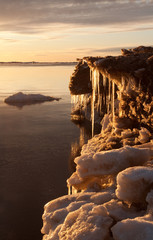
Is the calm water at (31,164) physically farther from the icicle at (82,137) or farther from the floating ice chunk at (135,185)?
the floating ice chunk at (135,185)

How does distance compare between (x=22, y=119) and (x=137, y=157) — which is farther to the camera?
(x=22, y=119)

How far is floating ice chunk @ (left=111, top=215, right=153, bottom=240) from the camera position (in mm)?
4609

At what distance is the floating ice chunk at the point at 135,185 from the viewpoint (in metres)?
5.70

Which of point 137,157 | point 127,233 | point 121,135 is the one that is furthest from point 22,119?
point 127,233

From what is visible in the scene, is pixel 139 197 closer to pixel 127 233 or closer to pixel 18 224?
pixel 127 233

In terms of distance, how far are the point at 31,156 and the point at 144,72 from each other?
12.0m

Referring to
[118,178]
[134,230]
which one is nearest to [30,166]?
[118,178]

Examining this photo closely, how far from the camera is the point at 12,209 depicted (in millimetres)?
12516

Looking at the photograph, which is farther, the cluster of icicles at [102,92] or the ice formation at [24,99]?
the ice formation at [24,99]

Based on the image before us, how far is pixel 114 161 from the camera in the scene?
276 inches

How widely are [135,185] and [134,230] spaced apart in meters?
1.14

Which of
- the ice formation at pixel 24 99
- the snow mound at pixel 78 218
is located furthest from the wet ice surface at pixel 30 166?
the ice formation at pixel 24 99

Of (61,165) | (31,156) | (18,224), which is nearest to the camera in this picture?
(18,224)

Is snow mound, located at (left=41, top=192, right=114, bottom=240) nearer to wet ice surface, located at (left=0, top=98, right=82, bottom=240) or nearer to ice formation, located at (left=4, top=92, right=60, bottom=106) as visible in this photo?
wet ice surface, located at (left=0, top=98, right=82, bottom=240)
